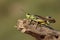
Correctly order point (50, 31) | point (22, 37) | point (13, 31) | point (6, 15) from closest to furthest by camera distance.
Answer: point (50, 31) < point (22, 37) < point (13, 31) < point (6, 15)

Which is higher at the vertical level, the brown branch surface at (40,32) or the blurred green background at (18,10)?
the brown branch surface at (40,32)

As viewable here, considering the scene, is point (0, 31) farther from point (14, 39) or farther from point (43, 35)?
Answer: point (43, 35)

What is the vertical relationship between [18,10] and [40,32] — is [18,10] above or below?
below

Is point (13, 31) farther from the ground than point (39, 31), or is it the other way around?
point (39, 31)

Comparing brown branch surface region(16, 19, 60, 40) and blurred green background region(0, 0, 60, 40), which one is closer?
brown branch surface region(16, 19, 60, 40)

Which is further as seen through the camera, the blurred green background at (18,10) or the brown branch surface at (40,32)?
the blurred green background at (18,10)

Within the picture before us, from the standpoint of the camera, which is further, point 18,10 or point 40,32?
point 18,10

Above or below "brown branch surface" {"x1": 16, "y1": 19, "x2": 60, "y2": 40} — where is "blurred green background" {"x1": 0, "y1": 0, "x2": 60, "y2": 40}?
below

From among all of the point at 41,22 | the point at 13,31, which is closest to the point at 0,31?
the point at 13,31
